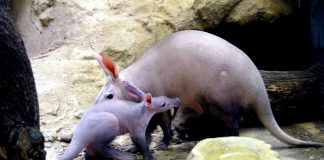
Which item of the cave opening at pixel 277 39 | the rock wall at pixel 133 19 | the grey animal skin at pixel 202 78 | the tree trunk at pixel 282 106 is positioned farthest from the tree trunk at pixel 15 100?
the cave opening at pixel 277 39

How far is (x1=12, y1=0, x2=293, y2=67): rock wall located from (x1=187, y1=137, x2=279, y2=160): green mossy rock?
A: 161 cm

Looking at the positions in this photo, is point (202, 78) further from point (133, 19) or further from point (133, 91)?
point (133, 19)

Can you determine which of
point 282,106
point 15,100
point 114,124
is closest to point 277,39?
point 282,106

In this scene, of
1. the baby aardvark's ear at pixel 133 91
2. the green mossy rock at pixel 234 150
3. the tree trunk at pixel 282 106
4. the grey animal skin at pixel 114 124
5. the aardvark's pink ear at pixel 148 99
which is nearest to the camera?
the green mossy rock at pixel 234 150

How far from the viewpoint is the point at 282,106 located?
4.25 m

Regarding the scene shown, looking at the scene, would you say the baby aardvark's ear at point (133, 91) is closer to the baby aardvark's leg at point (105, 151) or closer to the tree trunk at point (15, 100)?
the baby aardvark's leg at point (105, 151)

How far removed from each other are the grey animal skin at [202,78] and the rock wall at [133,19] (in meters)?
0.65

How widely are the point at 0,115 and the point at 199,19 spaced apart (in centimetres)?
246

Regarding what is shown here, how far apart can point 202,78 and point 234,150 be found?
833mm

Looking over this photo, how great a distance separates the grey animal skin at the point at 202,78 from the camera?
3584 mm

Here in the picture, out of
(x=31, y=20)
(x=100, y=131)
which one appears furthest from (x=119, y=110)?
(x=31, y=20)

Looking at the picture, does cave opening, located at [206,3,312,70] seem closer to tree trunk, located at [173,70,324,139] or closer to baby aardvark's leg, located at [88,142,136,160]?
tree trunk, located at [173,70,324,139]

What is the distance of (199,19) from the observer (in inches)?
181

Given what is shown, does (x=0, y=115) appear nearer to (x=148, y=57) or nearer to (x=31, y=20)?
(x=148, y=57)
